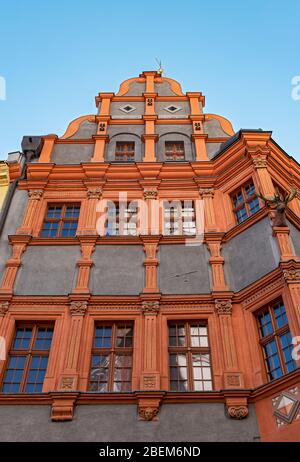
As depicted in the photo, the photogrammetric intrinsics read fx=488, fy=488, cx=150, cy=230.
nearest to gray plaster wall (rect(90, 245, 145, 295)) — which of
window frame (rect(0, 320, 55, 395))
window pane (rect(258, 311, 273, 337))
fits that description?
window frame (rect(0, 320, 55, 395))

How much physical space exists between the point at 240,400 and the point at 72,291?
5341 mm

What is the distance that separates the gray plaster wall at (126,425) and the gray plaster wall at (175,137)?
10.1 m

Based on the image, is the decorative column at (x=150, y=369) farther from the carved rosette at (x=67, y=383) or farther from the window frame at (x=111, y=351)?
the carved rosette at (x=67, y=383)

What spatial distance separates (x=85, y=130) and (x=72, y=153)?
190cm

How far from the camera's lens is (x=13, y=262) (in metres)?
14.4

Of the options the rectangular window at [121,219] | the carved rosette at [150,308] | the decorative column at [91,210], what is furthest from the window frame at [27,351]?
the rectangular window at [121,219]

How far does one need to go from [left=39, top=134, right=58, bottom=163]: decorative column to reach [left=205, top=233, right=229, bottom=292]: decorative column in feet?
24.3

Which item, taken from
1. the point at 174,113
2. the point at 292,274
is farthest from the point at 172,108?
the point at 292,274

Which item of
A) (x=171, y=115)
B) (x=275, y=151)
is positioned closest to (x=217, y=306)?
(x=275, y=151)

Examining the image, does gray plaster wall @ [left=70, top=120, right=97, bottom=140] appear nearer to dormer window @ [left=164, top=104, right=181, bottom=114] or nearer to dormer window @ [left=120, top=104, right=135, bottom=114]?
dormer window @ [left=120, top=104, right=135, bottom=114]

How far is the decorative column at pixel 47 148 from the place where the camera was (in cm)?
1852

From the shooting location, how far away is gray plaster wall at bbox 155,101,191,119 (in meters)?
20.6

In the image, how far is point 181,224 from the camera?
15883mm
